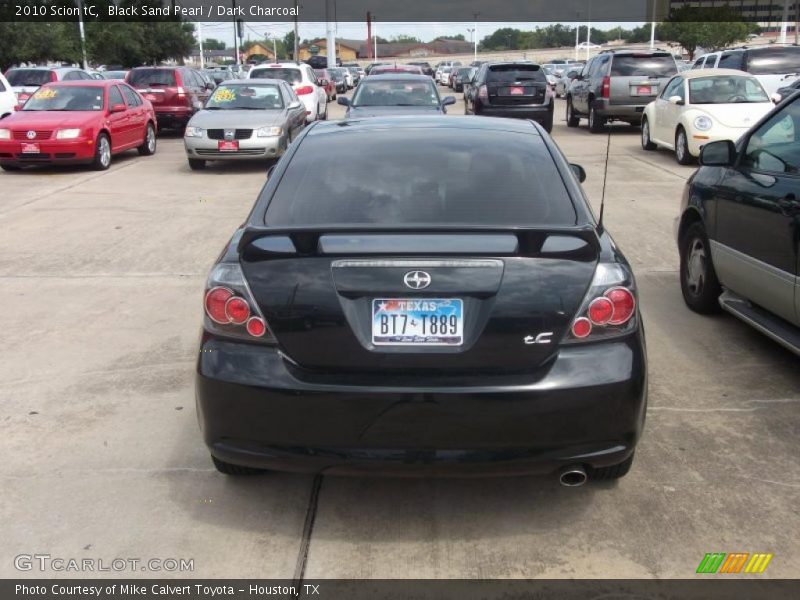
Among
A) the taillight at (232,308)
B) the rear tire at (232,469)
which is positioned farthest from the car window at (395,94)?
the taillight at (232,308)

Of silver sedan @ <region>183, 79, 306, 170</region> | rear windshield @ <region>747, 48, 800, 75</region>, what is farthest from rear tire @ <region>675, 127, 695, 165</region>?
silver sedan @ <region>183, 79, 306, 170</region>

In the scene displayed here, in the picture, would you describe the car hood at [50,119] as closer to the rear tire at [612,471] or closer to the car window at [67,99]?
the car window at [67,99]

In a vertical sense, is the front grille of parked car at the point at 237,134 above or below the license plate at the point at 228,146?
above

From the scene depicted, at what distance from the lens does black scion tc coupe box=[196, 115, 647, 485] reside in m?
3.14

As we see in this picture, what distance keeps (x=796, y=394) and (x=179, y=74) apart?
62.5 ft

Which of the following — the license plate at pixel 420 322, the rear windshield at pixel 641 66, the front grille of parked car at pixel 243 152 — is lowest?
the front grille of parked car at pixel 243 152

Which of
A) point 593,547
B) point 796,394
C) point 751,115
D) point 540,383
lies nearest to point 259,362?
point 540,383

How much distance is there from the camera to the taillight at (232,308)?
3271 mm

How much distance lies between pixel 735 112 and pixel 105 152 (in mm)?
10637

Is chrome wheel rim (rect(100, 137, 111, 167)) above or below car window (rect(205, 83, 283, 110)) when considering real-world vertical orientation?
below

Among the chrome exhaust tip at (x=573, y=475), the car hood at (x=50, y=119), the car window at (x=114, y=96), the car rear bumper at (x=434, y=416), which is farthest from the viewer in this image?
the car window at (x=114, y=96)

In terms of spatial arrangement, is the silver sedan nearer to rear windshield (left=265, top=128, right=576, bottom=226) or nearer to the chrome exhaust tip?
rear windshield (left=265, top=128, right=576, bottom=226)

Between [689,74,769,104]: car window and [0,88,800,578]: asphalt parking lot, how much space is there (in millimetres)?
8648

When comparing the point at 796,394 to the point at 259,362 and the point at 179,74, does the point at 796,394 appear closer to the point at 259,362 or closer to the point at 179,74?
the point at 259,362
